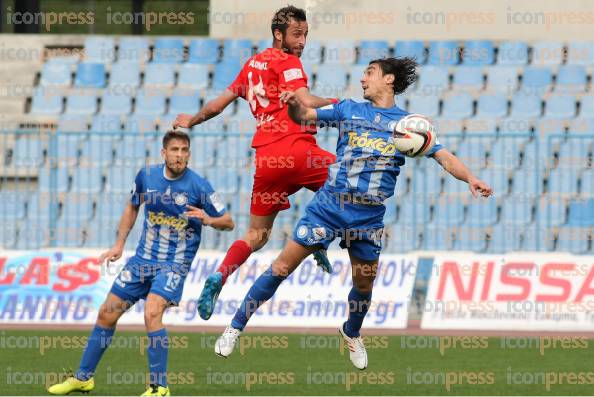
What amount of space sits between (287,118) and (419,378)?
125 inches

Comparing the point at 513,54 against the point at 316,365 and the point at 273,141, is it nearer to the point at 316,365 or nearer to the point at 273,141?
the point at 316,365

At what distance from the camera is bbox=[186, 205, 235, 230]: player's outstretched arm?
33.8ft

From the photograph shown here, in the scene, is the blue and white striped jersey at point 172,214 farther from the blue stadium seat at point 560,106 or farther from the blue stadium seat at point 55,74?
the blue stadium seat at point 55,74

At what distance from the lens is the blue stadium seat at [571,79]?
776 inches

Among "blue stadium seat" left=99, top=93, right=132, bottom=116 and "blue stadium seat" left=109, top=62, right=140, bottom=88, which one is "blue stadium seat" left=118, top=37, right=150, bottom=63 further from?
"blue stadium seat" left=99, top=93, right=132, bottom=116

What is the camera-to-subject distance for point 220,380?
39.7 feet

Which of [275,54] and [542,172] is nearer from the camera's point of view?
[275,54]

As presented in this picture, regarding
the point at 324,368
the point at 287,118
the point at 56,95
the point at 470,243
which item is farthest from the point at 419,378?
the point at 56,95

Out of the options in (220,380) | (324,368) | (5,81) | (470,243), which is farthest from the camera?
(5,81)

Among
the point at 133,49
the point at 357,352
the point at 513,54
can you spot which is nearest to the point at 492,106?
the point at 513,54

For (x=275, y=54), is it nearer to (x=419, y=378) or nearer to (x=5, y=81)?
(x=419, y=378)

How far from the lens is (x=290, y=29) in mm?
10078

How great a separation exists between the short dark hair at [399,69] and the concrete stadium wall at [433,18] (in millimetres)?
11277

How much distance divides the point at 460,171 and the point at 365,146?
83 cm
